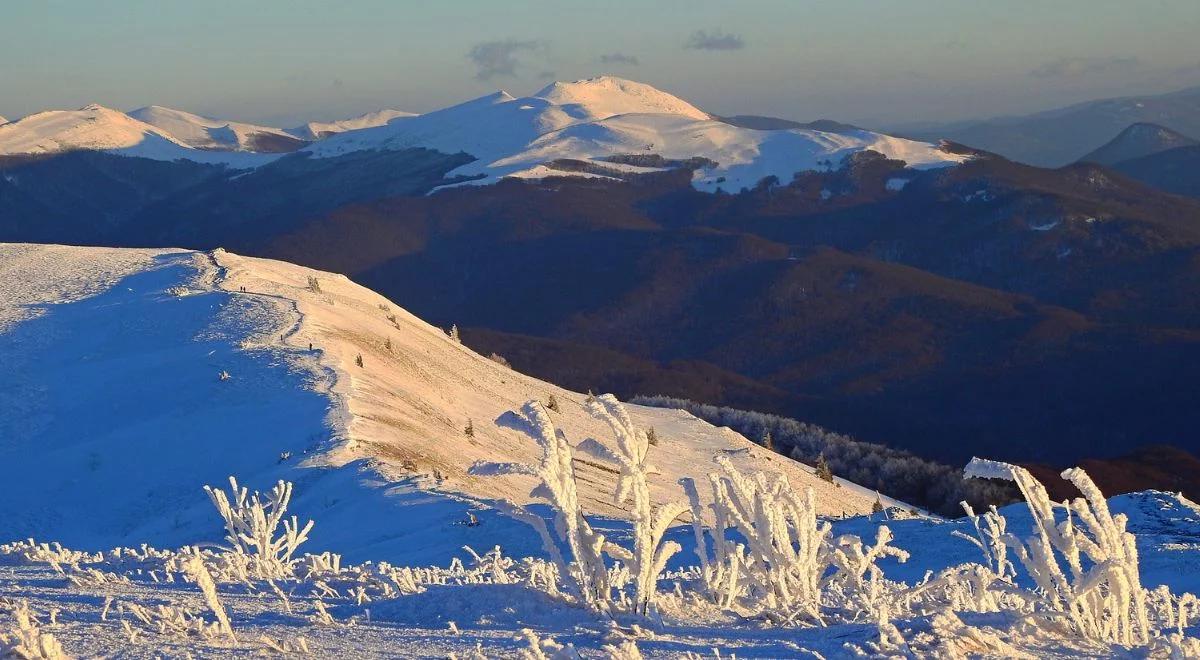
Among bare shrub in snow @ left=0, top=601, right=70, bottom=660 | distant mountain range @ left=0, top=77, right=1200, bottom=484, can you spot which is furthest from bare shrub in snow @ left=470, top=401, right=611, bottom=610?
distant mountain range @ left=0, top=77, right=1200, bottom=484

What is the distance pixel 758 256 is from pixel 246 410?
8728 cm

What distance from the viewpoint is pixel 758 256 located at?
104 metres

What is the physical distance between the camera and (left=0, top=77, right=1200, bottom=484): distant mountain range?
67.8 meters

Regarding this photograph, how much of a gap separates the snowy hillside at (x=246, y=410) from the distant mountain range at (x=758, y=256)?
31.7 metres

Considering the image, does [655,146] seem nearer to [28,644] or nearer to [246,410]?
[246,410]

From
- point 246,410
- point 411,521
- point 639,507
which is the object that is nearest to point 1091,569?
point 639,507

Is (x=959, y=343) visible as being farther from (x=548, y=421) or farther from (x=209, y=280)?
(x=548, y=421)

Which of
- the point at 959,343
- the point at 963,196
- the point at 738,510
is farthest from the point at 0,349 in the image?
the point at 963,196

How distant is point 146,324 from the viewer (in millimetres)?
24938

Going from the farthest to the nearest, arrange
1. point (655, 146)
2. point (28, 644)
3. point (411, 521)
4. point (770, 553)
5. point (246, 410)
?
point (655, 146) → point (246, 410) → point (411, 521) → point (770, 553) → point (28, 644)

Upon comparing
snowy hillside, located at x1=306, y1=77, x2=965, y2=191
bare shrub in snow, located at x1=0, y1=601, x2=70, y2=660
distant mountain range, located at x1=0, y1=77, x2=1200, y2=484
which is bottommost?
distant mountain range, located at x1=0, y1=77, x2=1200, y2=484

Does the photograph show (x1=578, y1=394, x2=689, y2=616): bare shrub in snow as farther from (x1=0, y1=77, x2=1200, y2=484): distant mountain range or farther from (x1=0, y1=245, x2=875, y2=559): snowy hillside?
(x1=0, y1=77, x2=1200, y2=484): distant mountain range

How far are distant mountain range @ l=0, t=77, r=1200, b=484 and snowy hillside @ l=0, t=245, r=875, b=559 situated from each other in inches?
1247

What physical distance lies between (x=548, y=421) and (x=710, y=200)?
137 m
